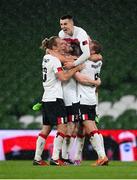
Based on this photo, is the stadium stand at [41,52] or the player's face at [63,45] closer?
the player's face at [63,45]

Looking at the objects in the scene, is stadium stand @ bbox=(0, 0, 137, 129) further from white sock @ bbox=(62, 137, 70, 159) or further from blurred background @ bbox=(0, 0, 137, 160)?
white sock @ bbox=(62, 137, 70, 159)

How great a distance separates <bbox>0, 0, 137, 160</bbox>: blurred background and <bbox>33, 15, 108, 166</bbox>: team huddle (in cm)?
430

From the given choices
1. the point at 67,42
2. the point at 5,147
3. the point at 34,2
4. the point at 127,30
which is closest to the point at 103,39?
the point at 127,30

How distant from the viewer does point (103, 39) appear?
1382 cm

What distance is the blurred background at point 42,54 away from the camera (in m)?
12.8

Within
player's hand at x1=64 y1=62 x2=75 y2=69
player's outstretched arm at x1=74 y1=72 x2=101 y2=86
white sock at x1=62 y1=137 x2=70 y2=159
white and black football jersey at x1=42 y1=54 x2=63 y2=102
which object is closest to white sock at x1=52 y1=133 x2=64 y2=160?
white sock at x1=62 y1=137 x2=70 y2=159

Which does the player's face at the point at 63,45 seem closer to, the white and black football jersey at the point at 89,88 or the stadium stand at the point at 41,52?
the white and black football jersey at the point at 89,88

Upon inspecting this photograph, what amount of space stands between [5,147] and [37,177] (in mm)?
5134

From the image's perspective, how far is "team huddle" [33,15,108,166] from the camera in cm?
805

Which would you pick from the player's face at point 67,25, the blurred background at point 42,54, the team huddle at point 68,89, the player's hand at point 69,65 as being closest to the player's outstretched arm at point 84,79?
the team huddle at point 68,89

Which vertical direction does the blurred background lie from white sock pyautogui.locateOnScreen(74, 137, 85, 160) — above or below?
above

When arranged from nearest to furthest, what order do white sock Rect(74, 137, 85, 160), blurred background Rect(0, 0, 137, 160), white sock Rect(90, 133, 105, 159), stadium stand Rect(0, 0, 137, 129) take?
1. white sock Rect(90, 133, 105, 159)
2. white sock Rect(74, 137, 85, 160)
3. blurred background Rect(0, 0, 137, 160)
4. stadium stand Rect(0, 0, 137, 129)

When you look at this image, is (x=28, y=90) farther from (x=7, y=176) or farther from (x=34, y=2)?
(x=7, y=176)

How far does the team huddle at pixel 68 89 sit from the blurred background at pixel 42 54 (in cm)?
430
